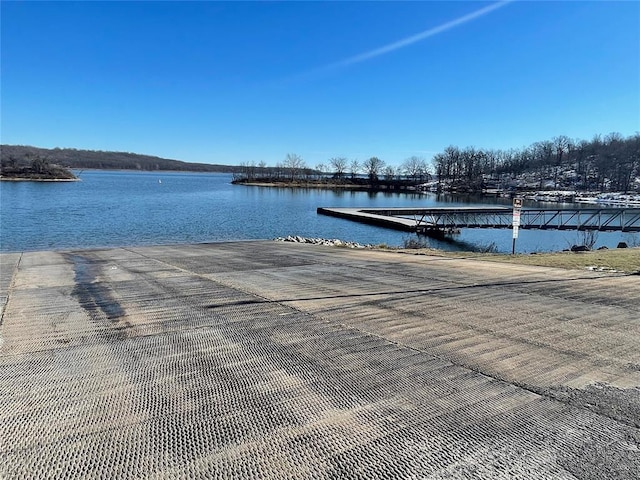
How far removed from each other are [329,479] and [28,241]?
1080 inches

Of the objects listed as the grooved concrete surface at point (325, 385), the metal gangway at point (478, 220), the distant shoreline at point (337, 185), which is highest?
the distant shoreline at point (337, 185)

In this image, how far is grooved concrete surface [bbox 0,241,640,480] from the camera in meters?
2.43

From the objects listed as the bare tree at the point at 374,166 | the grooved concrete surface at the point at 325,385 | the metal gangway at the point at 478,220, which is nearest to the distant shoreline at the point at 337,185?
the bare tree at the point at 374,166

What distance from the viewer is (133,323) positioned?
538 cm

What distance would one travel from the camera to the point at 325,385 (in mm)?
3430

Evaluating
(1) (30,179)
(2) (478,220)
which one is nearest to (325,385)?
(2) (478,220)

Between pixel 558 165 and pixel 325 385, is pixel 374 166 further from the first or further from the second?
pixel 325 385

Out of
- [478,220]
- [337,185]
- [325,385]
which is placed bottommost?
[478,220]

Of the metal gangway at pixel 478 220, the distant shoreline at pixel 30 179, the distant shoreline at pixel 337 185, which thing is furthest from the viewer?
the distant shoreline at pixel 337 185

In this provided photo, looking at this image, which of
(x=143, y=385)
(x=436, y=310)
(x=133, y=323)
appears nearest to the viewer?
(x=143, y=385)

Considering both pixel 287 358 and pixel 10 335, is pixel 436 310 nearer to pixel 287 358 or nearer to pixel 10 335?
pixel 287 358

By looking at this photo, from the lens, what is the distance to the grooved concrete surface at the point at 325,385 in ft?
7.97

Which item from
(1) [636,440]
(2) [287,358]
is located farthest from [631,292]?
(2) [287,358]

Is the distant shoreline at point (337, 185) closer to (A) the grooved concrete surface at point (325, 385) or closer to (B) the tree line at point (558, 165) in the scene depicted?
(B) the tree line at point (558, 165)
